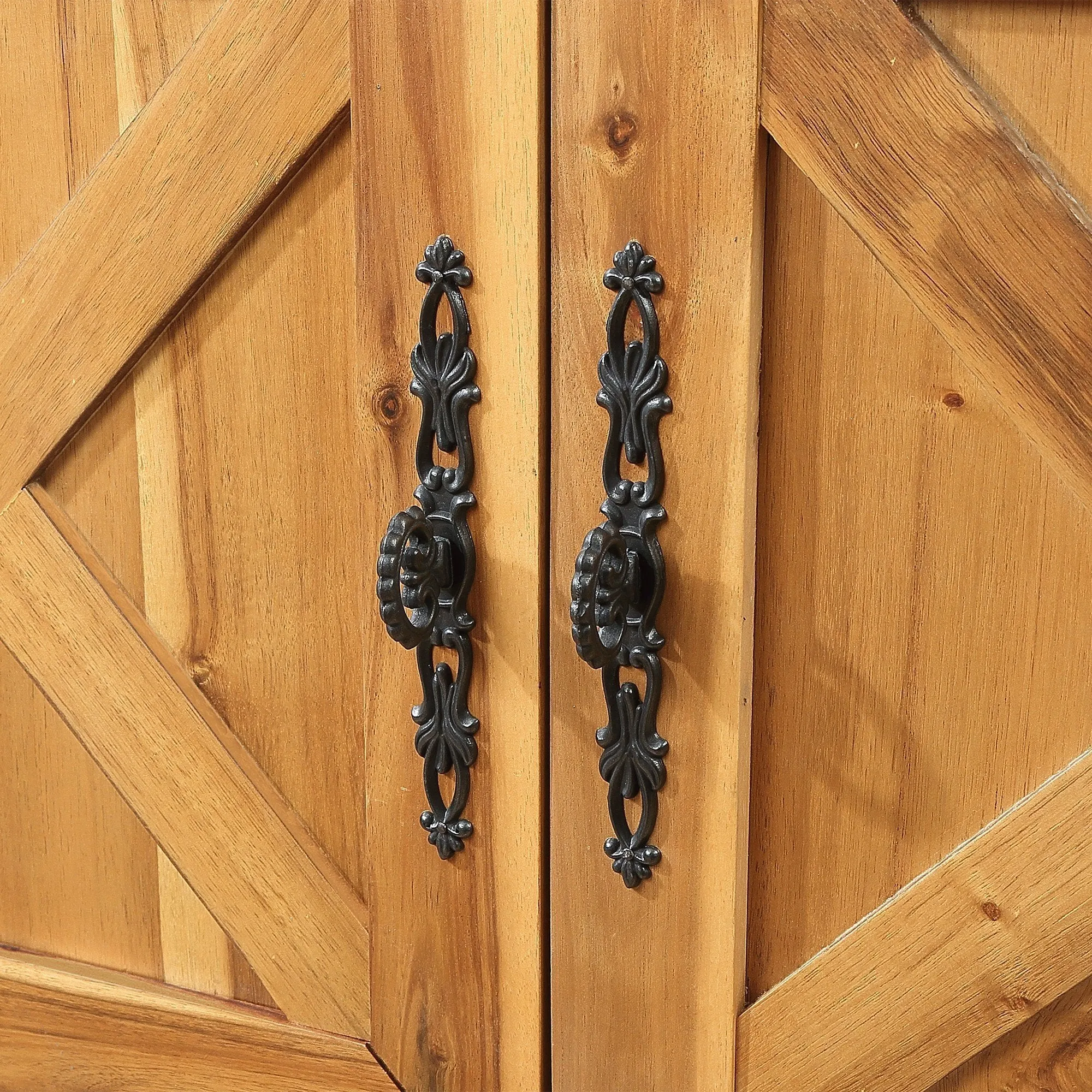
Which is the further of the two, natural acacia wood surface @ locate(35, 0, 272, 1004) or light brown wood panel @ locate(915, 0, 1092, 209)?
natural acacia wood surface @ locate(35, 0, 272, 1004)

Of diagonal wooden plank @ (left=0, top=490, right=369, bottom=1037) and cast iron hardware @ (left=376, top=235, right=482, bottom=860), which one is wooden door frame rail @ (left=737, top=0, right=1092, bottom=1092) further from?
diagonal wooden plank @ (left=0, top=490, right=369, bottom=1037)

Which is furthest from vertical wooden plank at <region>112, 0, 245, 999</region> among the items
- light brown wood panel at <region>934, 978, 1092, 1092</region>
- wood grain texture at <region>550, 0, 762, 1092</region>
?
light brown wood panel at <region>934, 978, 1092, 1092</region>

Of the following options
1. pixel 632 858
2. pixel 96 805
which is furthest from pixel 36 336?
pixel 632 858

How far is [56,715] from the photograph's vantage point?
0.75m

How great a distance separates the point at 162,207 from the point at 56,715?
0.99ft

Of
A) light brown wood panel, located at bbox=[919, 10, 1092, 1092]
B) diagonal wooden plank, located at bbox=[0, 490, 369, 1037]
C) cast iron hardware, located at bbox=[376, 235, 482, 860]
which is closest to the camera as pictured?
light brown wood panel, located at bbox=[919, 10, 1092, 1092]

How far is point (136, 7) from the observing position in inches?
25.3

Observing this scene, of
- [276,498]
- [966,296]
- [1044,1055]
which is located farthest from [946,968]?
[276,498]

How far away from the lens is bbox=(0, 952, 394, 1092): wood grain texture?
719mm

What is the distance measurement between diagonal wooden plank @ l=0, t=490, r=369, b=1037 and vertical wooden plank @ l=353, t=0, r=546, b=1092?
4 cm

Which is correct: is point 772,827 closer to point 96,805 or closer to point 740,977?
point 740,977

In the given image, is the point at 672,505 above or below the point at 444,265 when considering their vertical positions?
below

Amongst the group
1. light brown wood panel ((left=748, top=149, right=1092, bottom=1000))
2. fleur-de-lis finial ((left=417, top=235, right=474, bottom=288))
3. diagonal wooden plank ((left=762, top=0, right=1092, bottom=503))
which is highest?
fleur-de-lis finial ((left=417, top=235, right=474, bottom=288))

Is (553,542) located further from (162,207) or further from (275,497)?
(162,207)
